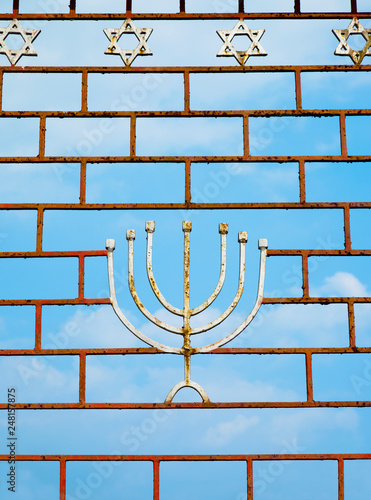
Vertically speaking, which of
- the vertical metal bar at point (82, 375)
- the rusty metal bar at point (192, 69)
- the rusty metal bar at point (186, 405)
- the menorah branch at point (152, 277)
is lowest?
the rusty metal bar at point (186, 405)

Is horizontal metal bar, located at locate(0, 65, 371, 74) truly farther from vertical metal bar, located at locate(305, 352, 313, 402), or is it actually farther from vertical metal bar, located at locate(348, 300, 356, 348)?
vertical metal bar, located at locate(305, 352, 313, 402)

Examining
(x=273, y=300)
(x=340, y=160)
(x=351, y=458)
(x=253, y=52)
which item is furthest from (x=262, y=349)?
(x=253, y=52)

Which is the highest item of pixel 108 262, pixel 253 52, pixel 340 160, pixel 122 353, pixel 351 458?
pixel 253 52

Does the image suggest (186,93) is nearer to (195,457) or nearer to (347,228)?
(347,228)

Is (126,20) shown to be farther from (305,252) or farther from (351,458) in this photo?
(351,458)

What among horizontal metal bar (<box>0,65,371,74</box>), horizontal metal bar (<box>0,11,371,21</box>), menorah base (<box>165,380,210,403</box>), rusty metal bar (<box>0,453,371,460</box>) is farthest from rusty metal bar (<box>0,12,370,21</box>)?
rusty metal bar (<box>0,453,371,460</box>)

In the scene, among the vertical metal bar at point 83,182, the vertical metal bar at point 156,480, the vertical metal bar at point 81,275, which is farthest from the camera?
the vertical metal bar at point 83,182

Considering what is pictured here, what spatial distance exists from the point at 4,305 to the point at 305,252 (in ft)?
5.25

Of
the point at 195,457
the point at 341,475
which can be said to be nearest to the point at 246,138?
the point at 195,457

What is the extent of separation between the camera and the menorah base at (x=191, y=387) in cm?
490

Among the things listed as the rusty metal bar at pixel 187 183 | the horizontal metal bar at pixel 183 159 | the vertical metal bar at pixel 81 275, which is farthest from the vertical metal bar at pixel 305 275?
the vertical metal bar at pixel 81 275

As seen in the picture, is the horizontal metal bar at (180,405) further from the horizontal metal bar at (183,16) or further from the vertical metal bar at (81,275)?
the horizontal metal bar at (183,16)

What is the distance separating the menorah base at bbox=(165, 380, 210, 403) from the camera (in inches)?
193

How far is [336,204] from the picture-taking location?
17.0 ft
